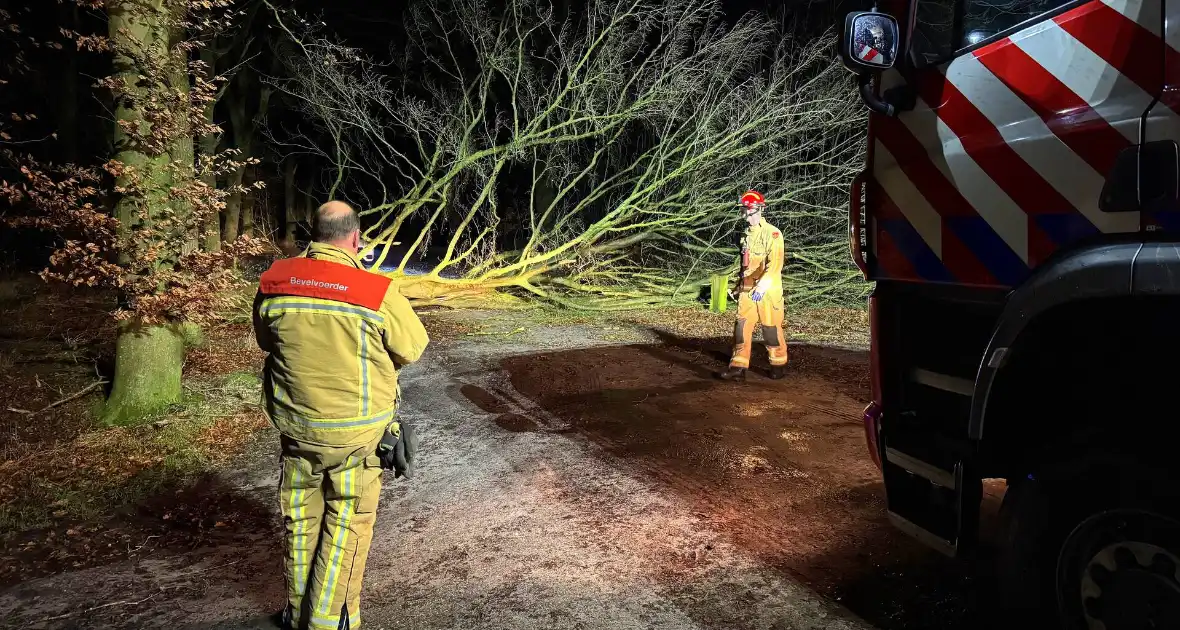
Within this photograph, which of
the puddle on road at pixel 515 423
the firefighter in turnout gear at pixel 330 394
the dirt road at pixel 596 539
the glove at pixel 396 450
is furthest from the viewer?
the puddle on road at pixel 515 423

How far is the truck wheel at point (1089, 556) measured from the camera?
171cm

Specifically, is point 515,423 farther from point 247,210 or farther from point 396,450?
point 247,210

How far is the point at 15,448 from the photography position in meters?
4.27

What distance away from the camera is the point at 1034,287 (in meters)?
1.90

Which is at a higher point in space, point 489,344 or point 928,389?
point 928,389

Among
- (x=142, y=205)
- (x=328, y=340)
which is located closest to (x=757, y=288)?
(x=328, y=340)

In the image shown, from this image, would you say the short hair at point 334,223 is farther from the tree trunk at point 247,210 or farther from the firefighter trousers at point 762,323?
the tree trunk at point 247,210

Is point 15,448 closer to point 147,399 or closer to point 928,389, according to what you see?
point 147,399

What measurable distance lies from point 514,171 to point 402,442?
13871mm

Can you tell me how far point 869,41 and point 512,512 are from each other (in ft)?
8.73

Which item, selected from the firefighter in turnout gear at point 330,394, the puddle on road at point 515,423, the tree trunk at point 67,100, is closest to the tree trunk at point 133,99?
the puddle on road at point 515,423

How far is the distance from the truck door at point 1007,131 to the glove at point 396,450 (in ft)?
6.12

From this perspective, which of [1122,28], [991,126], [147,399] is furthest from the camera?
[147,399]

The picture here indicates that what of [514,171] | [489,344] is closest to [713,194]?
[489,344]
